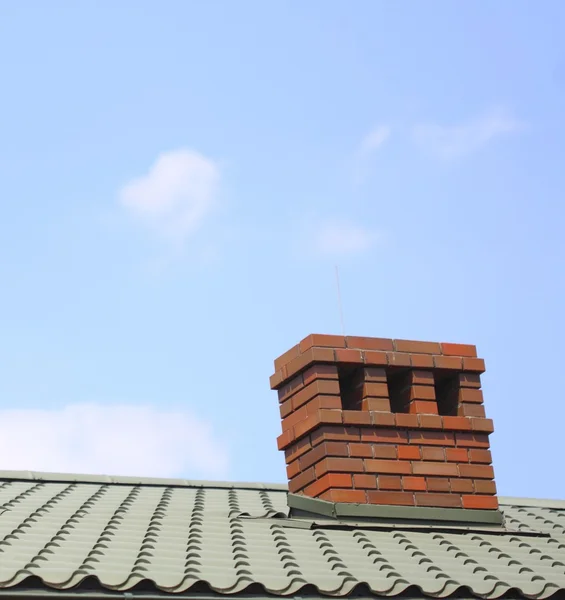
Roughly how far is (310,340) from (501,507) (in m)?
2.48

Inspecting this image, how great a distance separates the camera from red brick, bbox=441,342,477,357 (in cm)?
847

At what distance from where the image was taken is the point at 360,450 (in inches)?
307

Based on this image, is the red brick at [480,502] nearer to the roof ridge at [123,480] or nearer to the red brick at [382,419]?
the red brick at [382,419]

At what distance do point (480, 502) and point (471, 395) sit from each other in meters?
0.85

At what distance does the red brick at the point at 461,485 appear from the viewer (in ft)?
26.2

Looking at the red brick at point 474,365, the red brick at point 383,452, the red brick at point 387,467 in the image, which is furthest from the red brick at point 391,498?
the red brick at point 474,365

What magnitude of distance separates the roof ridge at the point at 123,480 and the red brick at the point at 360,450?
5.32 feet

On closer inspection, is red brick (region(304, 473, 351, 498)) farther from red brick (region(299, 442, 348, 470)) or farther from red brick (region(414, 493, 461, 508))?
red brick (region(414, 493, 461, 508))

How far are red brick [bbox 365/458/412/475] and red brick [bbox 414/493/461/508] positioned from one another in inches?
7.4

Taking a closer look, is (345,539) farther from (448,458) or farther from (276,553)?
(448,458)

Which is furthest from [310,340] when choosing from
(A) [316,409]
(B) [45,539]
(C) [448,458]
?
(B) [45,539]

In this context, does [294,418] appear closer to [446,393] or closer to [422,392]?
→ [422,392]

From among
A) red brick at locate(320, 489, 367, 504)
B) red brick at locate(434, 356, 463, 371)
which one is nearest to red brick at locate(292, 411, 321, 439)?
red brick at locate(320, 489, 367, 504)

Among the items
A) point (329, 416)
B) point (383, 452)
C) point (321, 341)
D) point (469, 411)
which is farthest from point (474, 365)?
point (329, 416)
